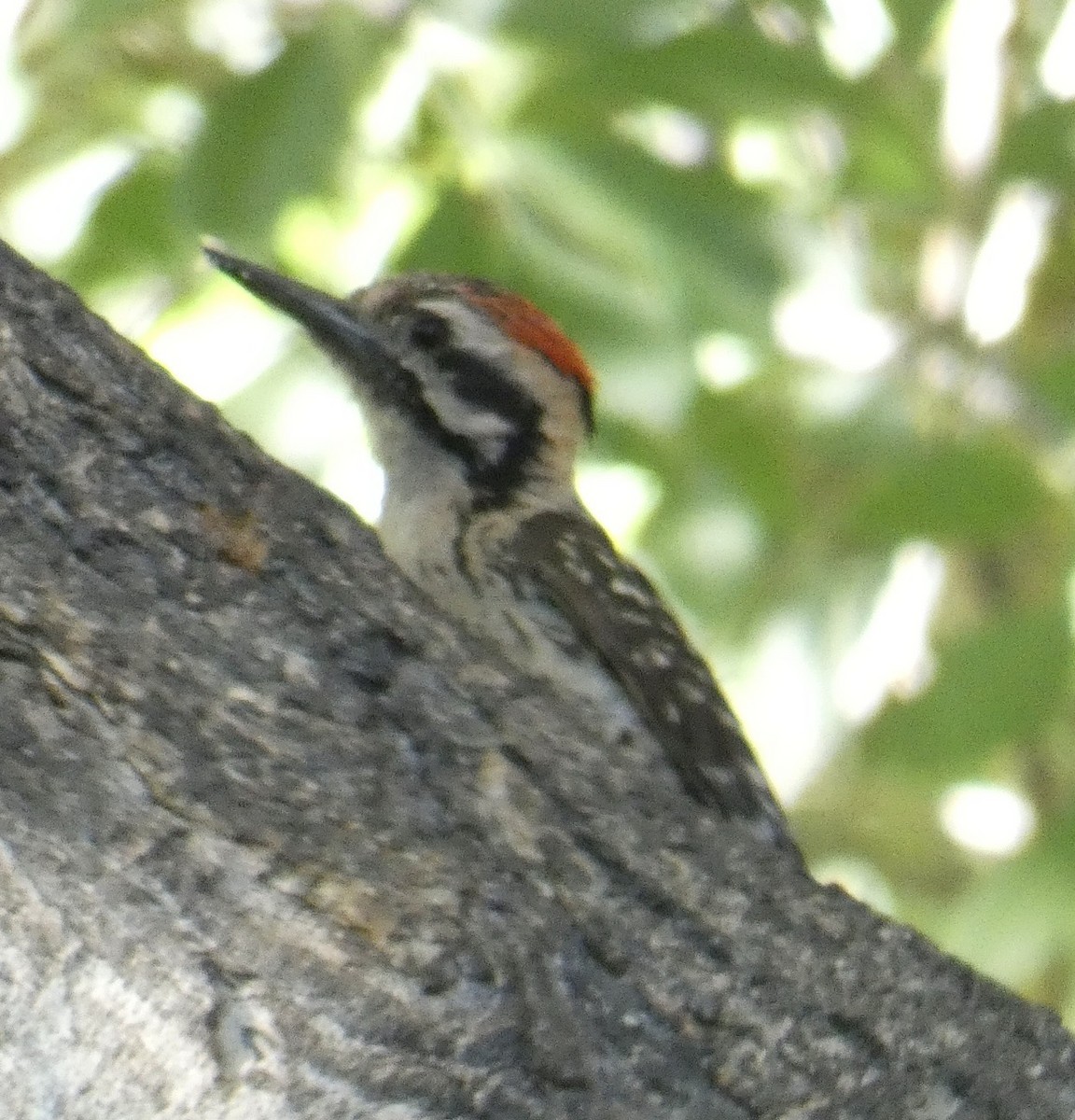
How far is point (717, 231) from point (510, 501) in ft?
2.47

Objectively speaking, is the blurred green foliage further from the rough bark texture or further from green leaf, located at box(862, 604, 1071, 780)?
the rough bark texture

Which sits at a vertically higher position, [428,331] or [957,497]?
[957,497]

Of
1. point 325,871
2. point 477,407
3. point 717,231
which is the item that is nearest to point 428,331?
point 477,407

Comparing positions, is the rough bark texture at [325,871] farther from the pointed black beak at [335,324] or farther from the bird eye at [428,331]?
the bird eye at [428,331]

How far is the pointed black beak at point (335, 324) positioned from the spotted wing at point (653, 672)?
51 centimetres

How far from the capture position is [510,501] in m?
4.73

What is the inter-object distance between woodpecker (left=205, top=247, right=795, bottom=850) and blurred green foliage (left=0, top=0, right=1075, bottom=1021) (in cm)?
16

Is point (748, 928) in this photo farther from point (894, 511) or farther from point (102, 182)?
point (102, 182)

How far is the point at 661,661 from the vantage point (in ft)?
14.5

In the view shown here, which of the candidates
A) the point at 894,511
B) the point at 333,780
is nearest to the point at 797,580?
the point at 894,511

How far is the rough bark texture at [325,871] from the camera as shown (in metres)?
2.12

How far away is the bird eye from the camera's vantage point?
A: 4762mm

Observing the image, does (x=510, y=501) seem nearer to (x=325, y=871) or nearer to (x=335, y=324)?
(x=335, y=324)

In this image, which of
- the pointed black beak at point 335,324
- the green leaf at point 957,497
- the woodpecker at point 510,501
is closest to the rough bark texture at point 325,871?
the woodpecker at point 510,501
